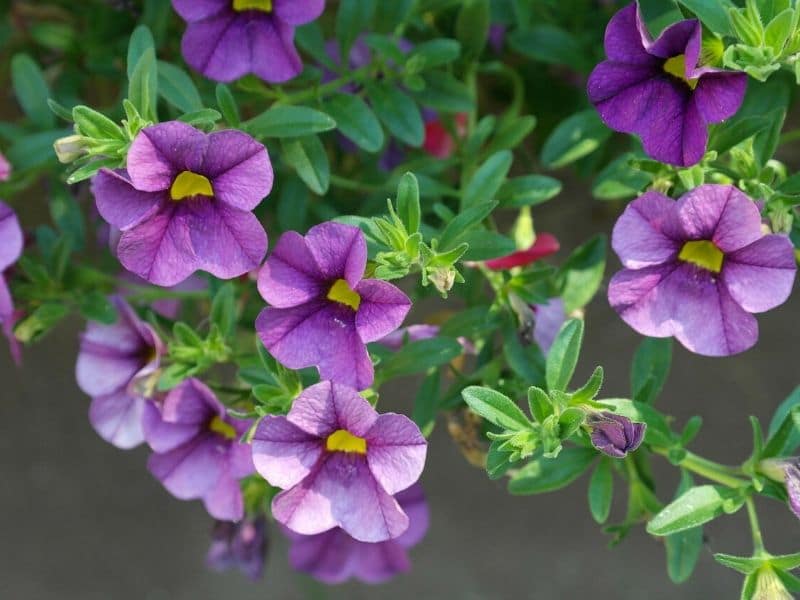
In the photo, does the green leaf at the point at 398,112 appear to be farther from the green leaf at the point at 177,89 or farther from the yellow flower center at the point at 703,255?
the yellow flower center at the point at 703,255

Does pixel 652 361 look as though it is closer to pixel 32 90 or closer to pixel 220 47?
pixel 220 47

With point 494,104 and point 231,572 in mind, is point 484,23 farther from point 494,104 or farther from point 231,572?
point 231,572

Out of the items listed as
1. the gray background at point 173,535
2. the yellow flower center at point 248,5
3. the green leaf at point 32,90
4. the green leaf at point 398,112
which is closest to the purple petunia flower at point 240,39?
the yellow flower center at point 248,5

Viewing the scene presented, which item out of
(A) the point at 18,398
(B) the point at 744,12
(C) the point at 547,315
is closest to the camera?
(B) the point at 744,12

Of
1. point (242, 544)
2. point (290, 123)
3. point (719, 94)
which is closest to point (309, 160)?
point (290, 123)

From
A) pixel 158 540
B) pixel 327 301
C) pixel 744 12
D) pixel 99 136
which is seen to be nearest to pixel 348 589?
pixel 158 540

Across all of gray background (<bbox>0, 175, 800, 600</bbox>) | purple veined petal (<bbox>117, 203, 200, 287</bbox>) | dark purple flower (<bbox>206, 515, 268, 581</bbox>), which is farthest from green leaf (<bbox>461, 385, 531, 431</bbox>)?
gray background (<bbox>0, 175, 800, 600</bbox>)
